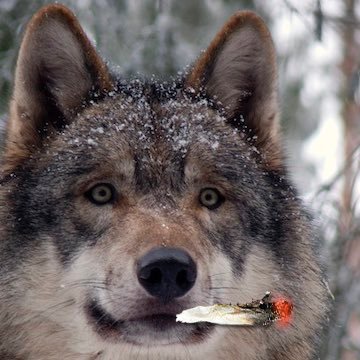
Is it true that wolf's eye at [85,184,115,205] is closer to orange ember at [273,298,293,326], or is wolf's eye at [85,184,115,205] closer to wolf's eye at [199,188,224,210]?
wolf's eye at [199,188,224,210]

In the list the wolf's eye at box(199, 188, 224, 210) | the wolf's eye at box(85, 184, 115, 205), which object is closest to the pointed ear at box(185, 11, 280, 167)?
the wolf's eye at box(199, 188, 224, 210)

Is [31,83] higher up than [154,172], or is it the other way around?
[31,83]

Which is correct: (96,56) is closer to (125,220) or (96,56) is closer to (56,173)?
(56,173)

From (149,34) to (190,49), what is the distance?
26.9 inches

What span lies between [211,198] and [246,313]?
0.60 metres

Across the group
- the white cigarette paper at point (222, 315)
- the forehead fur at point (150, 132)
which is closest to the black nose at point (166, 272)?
the white cigarette paper at point (222, 315)

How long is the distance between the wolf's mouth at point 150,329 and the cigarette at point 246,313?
2.6 inches

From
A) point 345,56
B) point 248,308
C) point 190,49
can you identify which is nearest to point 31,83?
point 248,308

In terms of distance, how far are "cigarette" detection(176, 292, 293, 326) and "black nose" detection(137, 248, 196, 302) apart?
Result: 0.12 meters

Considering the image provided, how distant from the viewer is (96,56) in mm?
4355

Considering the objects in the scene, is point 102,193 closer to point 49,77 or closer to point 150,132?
point 150,132

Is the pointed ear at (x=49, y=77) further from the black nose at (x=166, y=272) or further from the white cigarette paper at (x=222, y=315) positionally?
the white cigarette paper at (x=222, y=315)

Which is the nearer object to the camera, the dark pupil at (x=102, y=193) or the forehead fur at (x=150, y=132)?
the dark pupil at (x=102, y=193)

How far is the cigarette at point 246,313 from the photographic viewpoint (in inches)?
139
